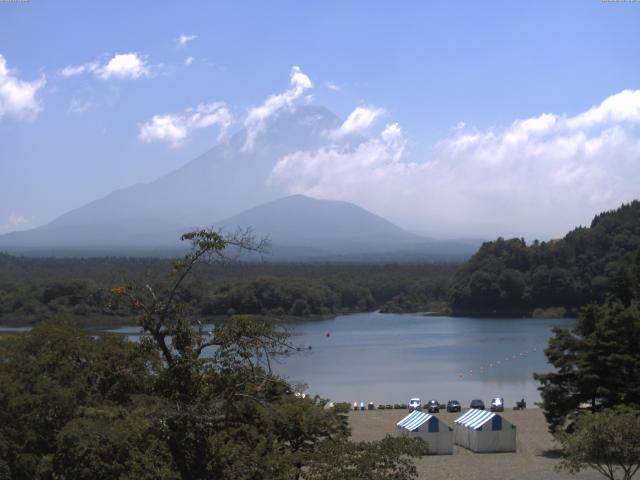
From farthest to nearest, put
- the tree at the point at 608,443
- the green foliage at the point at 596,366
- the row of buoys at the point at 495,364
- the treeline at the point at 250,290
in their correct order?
the treeline at the point at 250,290, the row of buoys at the point at 495,364, the green foliage at the point at 596,366, the tree at the point at 608,443

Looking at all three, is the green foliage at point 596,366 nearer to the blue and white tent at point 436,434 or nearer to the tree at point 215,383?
the blue and white tent at point 436,434

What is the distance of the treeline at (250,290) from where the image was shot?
4606 centimetres

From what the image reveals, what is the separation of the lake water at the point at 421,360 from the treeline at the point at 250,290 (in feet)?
8.92

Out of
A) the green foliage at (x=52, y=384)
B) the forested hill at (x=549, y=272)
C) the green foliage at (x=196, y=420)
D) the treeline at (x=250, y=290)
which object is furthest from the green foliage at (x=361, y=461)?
the forested hill at (x=549, y=272)

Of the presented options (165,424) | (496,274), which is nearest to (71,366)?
(165,424)

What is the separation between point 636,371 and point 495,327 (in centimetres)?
3300

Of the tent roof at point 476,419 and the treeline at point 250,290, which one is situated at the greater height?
the treeline at point 250,290

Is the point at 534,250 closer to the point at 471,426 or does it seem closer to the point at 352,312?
the point at 352,312

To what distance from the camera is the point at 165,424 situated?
629 cm

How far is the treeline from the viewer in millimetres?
46062

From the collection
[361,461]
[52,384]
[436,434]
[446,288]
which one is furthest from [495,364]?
[446,288]

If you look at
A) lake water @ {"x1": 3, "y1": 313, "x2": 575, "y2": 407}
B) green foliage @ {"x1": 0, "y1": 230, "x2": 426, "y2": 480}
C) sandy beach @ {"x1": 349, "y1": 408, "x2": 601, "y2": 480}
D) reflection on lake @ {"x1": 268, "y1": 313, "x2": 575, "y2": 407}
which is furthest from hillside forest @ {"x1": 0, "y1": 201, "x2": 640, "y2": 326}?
green foliage @ {"x1": 0, "y1": 230, "x2": 426, "y2": 480}

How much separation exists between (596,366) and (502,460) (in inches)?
87.9

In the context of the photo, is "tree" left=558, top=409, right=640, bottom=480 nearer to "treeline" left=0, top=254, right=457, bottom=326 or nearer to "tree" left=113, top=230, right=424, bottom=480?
"tree" left=113, top=230, right=424, bottom=480
